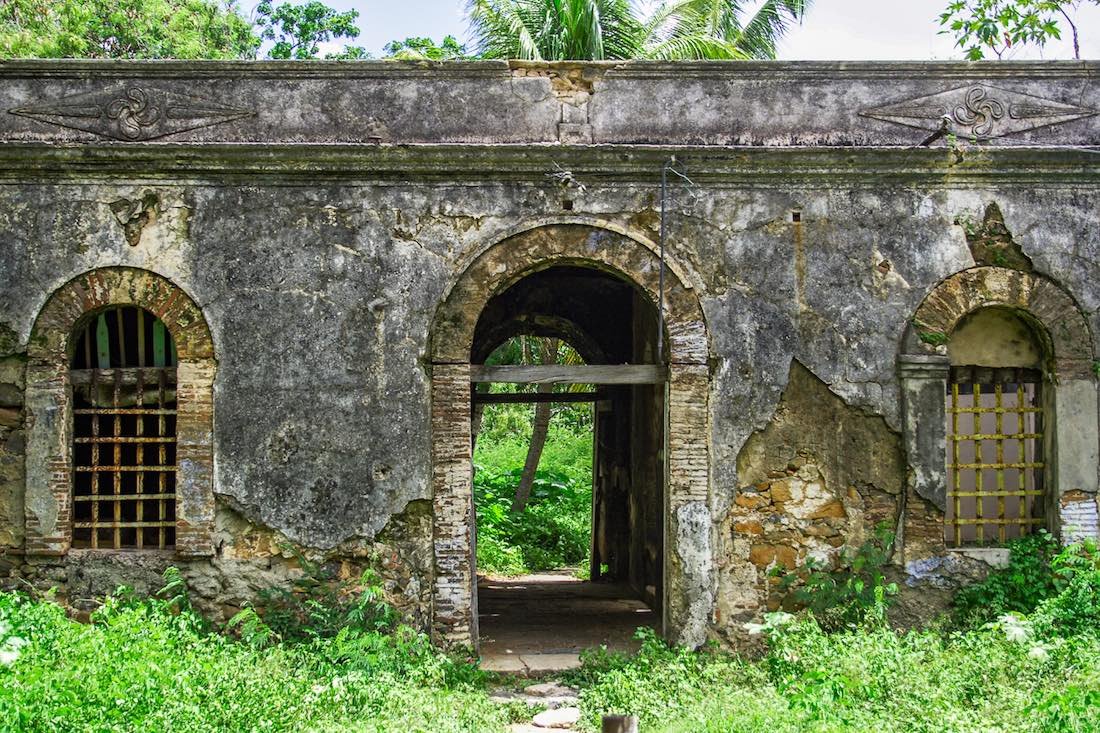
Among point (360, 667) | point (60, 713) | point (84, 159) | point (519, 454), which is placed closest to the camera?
point (60, 713)

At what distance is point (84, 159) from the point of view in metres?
8.30

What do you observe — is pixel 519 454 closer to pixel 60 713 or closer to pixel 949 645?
pixel 949 645

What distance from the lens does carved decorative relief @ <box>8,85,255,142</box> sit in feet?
28.0

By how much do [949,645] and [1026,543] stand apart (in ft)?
4.18

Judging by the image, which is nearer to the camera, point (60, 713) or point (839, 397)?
point (60, 713)

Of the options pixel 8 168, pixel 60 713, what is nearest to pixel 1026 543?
pixel 60 713

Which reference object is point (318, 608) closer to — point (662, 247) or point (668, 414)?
point (668, 414)

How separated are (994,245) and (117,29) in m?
14.5

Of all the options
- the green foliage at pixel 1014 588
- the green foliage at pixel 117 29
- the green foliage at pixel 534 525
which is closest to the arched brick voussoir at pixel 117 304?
the green foliage at pixel 1014 588

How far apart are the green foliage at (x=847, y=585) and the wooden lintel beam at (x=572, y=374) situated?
184cm

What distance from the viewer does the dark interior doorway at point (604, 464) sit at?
407 inches

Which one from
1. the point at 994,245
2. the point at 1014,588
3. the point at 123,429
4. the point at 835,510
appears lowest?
the point at 1014,588

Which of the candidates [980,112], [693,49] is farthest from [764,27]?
[980,112]

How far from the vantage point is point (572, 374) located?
870cm
